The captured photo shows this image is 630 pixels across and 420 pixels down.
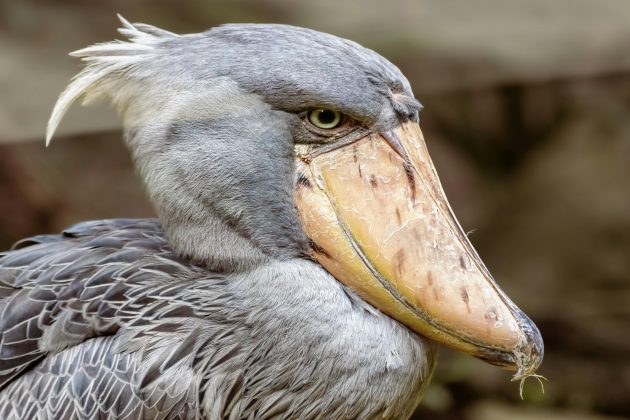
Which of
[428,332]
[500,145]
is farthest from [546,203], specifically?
[428,332]

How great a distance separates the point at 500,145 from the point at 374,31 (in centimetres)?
97

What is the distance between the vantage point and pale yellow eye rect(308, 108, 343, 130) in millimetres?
2215

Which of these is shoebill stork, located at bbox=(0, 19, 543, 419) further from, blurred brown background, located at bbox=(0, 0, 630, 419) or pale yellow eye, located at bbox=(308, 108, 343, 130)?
blurred brown background, located at bbox=(0, 0, 630, 419)

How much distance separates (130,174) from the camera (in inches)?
182

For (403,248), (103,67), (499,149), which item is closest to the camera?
(403,248)

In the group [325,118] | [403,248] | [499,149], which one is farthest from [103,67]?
[499,149]

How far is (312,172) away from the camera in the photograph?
2.25 meters

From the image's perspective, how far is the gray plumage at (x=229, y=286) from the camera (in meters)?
2.20

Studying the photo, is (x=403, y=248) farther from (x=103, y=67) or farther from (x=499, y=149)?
(x=499, y=149)

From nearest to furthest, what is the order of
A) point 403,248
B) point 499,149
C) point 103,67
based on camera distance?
point 403,248 < point 103,67 < point 499,149

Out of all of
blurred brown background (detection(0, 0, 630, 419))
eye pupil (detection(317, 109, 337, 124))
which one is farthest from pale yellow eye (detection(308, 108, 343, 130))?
blurred brown background (detection(0, 0, 630, 419))

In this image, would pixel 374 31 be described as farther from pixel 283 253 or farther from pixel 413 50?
pixel 283 253

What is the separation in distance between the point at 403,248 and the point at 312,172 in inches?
10.5

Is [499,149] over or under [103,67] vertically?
under
